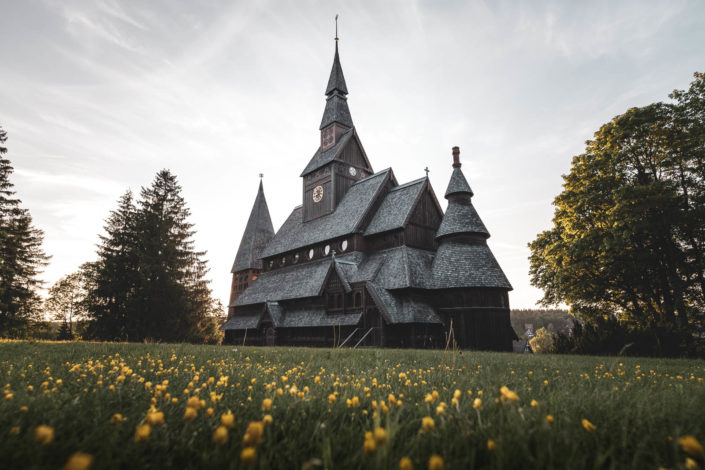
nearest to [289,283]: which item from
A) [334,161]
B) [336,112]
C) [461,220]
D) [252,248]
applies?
[334,161]

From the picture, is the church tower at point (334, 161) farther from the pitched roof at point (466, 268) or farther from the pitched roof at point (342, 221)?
the pitched roof at point (466, 268)

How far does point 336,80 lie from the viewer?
1534 inches

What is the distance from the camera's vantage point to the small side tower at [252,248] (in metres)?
41.5

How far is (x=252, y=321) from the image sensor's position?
32.4 metres

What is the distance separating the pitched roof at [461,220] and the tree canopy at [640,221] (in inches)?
194

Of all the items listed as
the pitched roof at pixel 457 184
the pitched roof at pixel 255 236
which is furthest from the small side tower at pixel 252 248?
the pitched roof at pixel 457 184

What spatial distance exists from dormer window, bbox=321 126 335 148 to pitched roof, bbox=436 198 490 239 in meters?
15.9

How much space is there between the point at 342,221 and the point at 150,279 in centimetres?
1903

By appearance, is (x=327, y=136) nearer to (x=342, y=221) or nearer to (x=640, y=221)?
A: (x=342, y=221)

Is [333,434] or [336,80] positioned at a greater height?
[336,80]

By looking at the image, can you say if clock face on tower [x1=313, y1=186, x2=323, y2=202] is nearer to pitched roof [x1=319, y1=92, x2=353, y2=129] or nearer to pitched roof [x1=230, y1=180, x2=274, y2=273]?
pitched roof [x1=319, y1=92, x2=353, y2=129]

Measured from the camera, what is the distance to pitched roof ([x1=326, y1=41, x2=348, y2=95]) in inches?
1522

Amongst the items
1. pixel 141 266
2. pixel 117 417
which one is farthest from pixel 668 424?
pixel 141 266

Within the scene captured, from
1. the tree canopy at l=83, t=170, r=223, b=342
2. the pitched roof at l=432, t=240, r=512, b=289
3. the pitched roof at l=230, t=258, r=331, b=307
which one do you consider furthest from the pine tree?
the pitched roof at l=432, t=240, r=512, b=289
